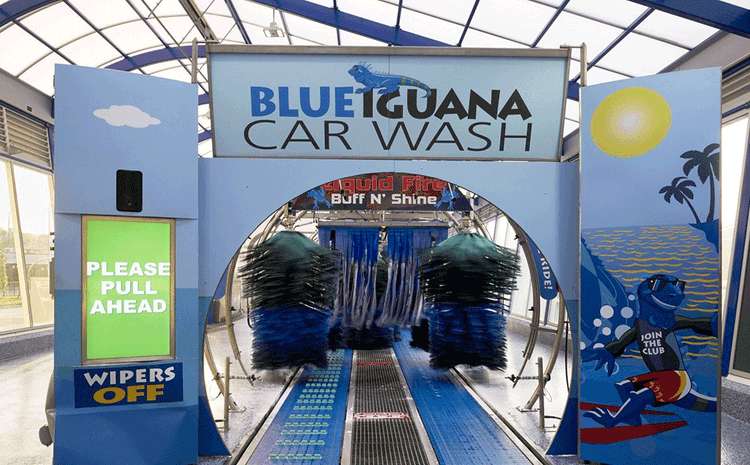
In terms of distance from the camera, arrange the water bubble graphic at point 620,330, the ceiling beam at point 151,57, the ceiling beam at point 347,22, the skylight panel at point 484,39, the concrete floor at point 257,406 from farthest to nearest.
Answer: the ceiling beam at point 151,57
the ceiling beam at point 347,22
the skylight panel at point 484,39
the concrete floor at point 257,406
the water bubble graphic at point 620,330

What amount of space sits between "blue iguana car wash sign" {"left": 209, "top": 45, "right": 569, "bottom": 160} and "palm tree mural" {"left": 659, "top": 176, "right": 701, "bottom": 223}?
856 mm

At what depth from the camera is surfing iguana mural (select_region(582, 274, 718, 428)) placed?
3826mm

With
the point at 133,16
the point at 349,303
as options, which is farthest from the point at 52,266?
the point at 133,16

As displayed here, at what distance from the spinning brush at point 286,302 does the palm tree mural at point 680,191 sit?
15.0ft

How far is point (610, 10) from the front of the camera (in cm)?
646

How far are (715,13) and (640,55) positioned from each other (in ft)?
5.84

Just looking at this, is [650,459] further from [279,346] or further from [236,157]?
[279,346]

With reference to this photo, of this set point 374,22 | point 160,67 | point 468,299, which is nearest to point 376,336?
point 468,299

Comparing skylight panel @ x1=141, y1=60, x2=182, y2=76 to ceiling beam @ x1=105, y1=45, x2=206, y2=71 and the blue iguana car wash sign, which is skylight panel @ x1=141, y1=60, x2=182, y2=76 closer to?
ceiling beam @ x1=105, y1=45, x2=206, y2=71

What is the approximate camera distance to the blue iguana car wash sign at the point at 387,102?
4.15m

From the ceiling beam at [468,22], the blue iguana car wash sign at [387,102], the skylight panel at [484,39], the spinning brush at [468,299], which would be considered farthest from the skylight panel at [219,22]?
the blue iguana car wash sign at [387,102]

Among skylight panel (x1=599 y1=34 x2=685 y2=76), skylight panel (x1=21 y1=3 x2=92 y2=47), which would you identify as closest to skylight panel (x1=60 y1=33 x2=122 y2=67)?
skylight panel (x1=21 y1=3 x2=92 y2=47)

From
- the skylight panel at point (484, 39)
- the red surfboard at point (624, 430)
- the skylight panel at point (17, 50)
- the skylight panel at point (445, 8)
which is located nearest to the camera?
A: the red surfboard at point (624, 430)

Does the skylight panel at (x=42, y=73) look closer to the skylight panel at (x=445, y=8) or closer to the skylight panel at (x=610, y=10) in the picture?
the skylight panel at (x=445, y=8)
